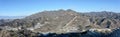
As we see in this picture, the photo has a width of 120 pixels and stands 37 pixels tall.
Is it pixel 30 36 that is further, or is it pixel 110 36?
pixel 30 36

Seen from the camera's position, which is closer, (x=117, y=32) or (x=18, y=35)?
(x=117, y=32)

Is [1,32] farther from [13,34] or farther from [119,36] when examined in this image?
[119,36]

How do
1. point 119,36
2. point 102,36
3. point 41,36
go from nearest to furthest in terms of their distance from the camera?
point 119,36, point 102,36, point 41,36

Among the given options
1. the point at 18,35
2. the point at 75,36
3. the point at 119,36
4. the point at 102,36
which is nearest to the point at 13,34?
the point at 18,35

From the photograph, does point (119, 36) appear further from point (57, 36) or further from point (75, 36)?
point (57, 36)

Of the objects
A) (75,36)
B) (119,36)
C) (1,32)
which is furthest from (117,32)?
(1,32)

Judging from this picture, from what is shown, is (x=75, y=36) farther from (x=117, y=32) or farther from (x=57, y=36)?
(x=117, y=32)

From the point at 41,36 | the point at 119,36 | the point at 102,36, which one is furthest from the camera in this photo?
the point at 41,36
